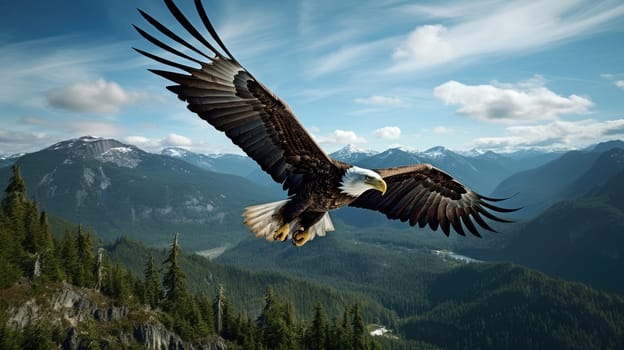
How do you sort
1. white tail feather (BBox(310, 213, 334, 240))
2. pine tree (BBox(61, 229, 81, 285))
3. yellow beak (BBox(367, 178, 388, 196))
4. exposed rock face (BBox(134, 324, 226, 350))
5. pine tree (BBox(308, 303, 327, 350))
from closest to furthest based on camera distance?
yellow beak (BBox(367, 178, 388, 196)) → white tail feather (BBox(310, 213, 334, 240)) → exposed rock face (BBox(134, 324, 226, 350)) → pine tree (BBox(61, 229, 81, 285)) → pine tree (BBox(308, 303, 327, 350))

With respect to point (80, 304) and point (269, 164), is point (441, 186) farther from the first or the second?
point (80, 304)

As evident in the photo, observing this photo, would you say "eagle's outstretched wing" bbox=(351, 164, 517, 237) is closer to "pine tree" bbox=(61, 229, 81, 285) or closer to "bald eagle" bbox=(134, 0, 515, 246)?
"bald eagle" bbox=(134, 0, 515, 246)

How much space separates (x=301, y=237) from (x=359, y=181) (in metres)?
1.63

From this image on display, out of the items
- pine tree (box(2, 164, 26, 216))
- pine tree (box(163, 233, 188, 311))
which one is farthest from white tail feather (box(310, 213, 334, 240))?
pine tree (box(2, 164, 26, 216))

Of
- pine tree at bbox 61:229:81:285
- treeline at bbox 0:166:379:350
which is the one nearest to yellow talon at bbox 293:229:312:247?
treeline at bbox 0:166:379:350

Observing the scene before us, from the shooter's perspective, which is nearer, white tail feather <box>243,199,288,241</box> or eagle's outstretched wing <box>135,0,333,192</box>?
eagle's outstretched wing <box>135,0,333,192</box>

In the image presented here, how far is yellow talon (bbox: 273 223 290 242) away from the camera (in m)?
6.73

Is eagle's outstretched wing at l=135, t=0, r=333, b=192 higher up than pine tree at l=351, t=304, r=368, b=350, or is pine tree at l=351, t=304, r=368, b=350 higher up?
eagle's outstretched wing at l=135, t=0, r=333, b=192

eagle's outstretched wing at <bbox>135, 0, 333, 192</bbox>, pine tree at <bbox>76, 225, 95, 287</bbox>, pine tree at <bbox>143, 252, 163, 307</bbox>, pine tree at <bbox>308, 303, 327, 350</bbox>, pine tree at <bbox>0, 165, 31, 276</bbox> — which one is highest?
eagle's outstretched wing at <bbox>135, 0, 333, 192</bbox>

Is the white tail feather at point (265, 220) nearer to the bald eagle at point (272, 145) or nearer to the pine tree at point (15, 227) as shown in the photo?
the bald eagle at point (272, 145)

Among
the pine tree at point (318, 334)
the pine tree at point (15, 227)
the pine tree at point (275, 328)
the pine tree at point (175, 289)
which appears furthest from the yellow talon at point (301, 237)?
the pine tree at point (175, 289)

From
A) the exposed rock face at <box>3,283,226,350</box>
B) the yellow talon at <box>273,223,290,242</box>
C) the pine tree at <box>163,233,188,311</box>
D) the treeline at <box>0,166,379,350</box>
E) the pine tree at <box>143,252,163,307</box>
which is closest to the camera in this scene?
the yellow talon at <box>273,223,290,242</box>

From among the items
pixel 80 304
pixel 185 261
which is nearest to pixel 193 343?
pixel 80 304

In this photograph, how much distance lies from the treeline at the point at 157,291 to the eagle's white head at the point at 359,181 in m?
35.0
